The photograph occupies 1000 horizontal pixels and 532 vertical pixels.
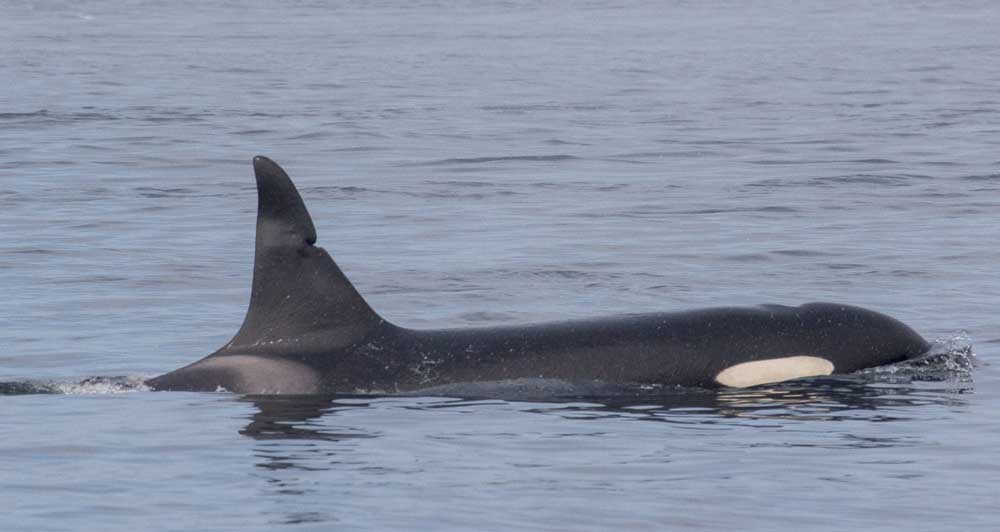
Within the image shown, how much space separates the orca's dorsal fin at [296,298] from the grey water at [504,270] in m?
0.39

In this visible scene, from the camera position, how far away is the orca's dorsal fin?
9273 mm

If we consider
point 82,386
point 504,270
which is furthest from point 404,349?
point 504,270

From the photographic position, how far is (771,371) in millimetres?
9664

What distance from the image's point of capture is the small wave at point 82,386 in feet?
31.6

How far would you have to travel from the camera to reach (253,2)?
2864 inches

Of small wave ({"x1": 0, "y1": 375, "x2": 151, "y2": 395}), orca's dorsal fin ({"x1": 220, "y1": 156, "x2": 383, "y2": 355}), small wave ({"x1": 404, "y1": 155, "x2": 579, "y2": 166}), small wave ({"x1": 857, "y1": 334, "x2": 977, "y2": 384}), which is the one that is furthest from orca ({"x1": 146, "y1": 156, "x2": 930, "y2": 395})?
small wave ({"x1": 404, "y1": 155, "x2": 579, "y2": 166})

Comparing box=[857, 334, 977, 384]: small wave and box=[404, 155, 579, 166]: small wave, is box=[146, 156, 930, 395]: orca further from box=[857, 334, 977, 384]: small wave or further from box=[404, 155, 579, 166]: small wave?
box=[404, 155, 579, 166]: small wave

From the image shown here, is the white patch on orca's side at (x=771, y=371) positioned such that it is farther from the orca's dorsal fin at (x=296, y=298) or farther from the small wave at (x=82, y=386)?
the small wave at (x=82, y=386)

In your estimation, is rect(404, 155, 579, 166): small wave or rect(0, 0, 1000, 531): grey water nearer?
rect(0, 0, 1000, 531): grey water

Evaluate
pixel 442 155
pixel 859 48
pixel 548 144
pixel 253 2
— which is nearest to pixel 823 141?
pixel 548 144

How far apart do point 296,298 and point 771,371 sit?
7.71ft

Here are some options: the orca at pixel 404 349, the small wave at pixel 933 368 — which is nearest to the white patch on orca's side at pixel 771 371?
the orca at pixel 404 349

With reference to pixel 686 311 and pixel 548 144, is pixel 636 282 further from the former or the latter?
pixel 548 144

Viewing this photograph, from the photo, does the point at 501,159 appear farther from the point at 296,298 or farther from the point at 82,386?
the point at 296,298
